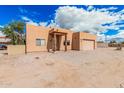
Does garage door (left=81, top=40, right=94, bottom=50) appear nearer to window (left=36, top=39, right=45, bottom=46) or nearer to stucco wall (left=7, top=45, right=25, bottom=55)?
window (left=36, top=39, right=45, bottom=46)

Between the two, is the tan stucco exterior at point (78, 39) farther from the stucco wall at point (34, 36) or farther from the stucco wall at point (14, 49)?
the stucco wall at point (14, 49)

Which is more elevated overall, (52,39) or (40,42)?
(52,39)

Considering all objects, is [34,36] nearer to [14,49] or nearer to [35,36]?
[35,36]

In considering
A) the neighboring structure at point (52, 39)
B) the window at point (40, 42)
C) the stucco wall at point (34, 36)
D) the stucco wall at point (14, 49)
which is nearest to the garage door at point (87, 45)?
the neighboring structure at point (52, 39)

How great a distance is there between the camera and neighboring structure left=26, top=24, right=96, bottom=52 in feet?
55.1

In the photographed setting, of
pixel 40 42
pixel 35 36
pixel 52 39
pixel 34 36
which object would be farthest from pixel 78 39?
pixel 34 36

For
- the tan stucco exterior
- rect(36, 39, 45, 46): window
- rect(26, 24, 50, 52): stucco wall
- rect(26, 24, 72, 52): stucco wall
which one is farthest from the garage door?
rect(36, 39, 45, 46): window

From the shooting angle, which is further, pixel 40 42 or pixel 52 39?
pixel 52 39

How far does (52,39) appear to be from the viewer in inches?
776

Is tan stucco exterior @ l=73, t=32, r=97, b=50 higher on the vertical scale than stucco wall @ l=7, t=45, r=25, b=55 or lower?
higher

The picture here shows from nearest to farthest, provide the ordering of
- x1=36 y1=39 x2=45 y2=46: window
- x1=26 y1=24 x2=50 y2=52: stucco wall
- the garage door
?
x1=26 y1=24 x2=50 y2=52: stucco wall
x1=36 y1=39 x2=45 y2=46: window
the garage door
